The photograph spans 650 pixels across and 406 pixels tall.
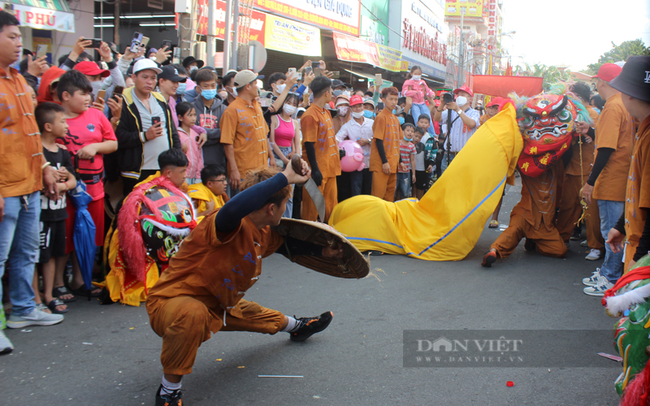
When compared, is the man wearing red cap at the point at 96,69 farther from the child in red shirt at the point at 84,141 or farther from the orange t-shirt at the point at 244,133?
the orange t-shirt at the point at 244,133

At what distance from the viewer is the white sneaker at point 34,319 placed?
372cm

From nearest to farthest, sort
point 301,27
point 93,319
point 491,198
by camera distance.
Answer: point 93,319 → point 491,198 → point 301,27

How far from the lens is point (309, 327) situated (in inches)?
140

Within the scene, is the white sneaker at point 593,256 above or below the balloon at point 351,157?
below

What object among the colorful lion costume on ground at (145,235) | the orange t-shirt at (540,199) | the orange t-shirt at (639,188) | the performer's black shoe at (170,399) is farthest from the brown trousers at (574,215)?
the performer's black shoe at (170,399)

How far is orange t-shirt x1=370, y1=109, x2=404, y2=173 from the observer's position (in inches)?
294

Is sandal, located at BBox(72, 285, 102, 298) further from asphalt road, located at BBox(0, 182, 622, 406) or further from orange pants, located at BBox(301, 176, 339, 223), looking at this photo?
orange pants, located at BBox(301, 176, 339, 223)

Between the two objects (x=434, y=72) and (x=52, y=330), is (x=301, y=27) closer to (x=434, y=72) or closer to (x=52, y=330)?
(x=52, y=330)

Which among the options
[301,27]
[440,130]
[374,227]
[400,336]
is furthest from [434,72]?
[400,336]

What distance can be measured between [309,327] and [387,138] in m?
4.53

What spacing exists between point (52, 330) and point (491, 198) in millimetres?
4514

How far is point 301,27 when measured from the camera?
625 inches

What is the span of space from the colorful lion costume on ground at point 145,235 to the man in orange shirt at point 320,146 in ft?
7.61

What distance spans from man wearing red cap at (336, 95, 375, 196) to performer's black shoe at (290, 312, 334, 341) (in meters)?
4.30
